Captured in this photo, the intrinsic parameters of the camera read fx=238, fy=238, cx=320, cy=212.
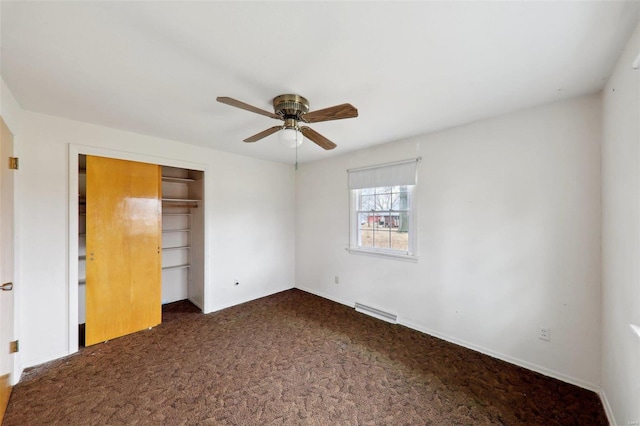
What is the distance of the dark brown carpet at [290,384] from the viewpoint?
176 cm

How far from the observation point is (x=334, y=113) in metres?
1.74

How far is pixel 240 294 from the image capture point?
3.98 m

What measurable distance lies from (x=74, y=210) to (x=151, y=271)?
1.07 m

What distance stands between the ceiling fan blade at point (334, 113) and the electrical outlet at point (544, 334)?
256cm

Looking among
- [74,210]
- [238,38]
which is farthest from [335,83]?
[74,210]

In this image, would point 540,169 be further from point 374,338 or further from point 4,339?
point 4,339

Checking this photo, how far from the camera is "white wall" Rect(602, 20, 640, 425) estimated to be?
1.32 meters

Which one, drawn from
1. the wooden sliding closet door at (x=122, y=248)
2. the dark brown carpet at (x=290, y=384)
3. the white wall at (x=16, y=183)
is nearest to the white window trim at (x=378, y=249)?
the dark brown carpet at (x=290, y=384)

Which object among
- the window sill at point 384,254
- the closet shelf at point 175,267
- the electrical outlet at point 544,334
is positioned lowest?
the electrical outlet at point 544,334

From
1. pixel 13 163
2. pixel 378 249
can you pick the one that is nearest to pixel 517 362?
pixel 378 249

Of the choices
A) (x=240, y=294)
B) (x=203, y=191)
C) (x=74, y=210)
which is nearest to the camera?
(x=74, y=210)

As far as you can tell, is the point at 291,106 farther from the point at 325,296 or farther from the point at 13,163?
the point at 325,296

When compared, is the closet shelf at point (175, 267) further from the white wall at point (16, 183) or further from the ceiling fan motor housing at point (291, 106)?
the ceiling fan motor housing at point (291, 106)

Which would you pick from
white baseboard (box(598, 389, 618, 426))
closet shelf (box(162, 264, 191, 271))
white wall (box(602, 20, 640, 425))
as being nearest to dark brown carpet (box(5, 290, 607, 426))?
white baseboard (box(598, 389, 618, 426))
